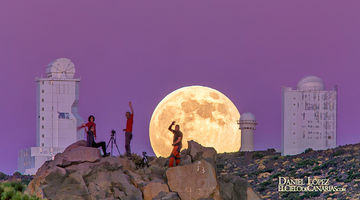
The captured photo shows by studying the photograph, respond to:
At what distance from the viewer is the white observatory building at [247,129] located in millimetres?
90188

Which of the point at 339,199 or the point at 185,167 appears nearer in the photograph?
the point at 185,167

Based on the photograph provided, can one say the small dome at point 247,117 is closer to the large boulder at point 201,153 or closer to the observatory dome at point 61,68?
the observatory dome at point 61,68

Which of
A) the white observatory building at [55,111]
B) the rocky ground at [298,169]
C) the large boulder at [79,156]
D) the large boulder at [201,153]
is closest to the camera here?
the large boulder at [79,156]

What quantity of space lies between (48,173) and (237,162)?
41.2 m

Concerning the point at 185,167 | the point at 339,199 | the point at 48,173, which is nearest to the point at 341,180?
the point at 339,199

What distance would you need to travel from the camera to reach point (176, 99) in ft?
286

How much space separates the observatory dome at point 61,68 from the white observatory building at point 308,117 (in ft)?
75.1

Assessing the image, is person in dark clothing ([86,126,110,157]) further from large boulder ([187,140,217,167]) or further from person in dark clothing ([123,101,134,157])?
large boulder ([187,140,217,167])

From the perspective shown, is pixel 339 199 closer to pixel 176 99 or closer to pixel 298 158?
pixel 298 158

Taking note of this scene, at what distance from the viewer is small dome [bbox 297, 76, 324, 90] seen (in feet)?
291

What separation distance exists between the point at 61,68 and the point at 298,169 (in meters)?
35.6

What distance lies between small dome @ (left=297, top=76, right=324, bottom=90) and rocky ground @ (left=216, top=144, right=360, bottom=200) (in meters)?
6.11

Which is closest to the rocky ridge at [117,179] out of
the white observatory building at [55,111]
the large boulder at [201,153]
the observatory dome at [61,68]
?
the large boulder at [201,153]

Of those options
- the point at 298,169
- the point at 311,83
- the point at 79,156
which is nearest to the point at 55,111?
the point at 311,83
